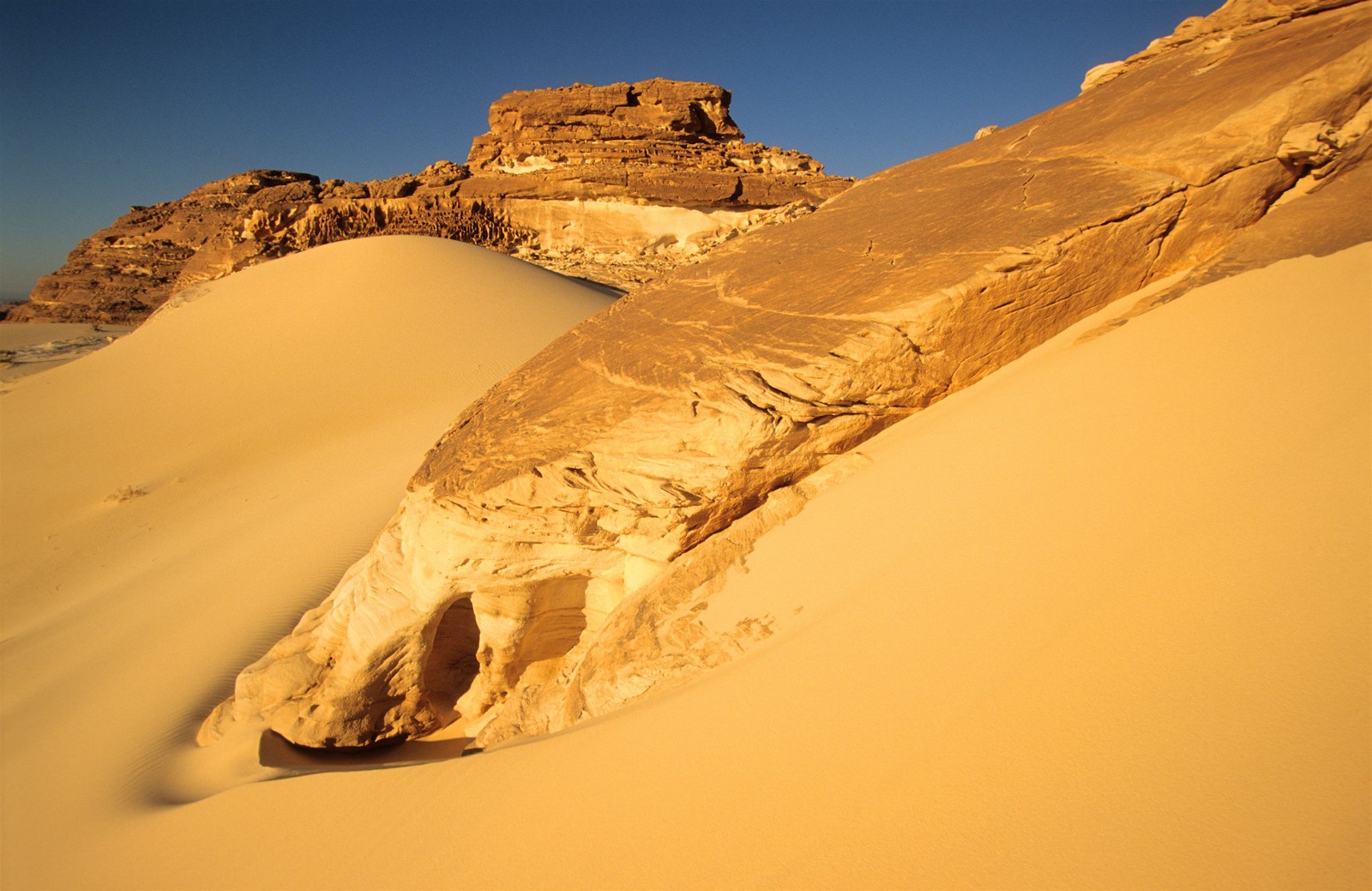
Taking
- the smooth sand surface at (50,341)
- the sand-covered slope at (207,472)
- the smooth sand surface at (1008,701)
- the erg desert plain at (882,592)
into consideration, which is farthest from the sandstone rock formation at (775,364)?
the smooth sand surface at (50,341)

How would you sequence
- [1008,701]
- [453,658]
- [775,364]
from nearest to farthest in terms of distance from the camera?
[1008,701] < [775,364] < [453,658]

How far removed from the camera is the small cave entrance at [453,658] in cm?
446

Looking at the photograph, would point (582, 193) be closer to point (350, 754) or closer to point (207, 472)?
point (207, 472)

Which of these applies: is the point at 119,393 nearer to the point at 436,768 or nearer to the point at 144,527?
the point at 144,527

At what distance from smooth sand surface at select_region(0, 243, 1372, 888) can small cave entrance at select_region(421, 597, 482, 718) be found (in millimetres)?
1049

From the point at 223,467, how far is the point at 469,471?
7919 millimetres

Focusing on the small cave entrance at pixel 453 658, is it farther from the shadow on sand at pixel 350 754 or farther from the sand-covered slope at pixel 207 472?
the sand-covered slope at pixel 207 472

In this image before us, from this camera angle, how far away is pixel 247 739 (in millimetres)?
Answer: 4098

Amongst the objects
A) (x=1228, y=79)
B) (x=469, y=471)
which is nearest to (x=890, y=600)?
(x=469, y=471)

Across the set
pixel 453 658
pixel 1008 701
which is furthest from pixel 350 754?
pixel 1008 701

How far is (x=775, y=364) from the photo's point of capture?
310 cm

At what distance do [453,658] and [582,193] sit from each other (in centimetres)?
1565

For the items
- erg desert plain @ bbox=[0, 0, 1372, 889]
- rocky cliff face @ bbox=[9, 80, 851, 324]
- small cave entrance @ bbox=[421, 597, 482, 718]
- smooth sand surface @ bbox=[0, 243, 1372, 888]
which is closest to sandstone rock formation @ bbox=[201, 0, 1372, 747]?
erg desert plain @ bbox=[0, 0, 1372, 889]

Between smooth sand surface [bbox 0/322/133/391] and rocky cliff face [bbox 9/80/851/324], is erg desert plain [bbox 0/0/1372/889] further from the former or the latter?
smooth sand surface [bbox 0/322/133/391]
